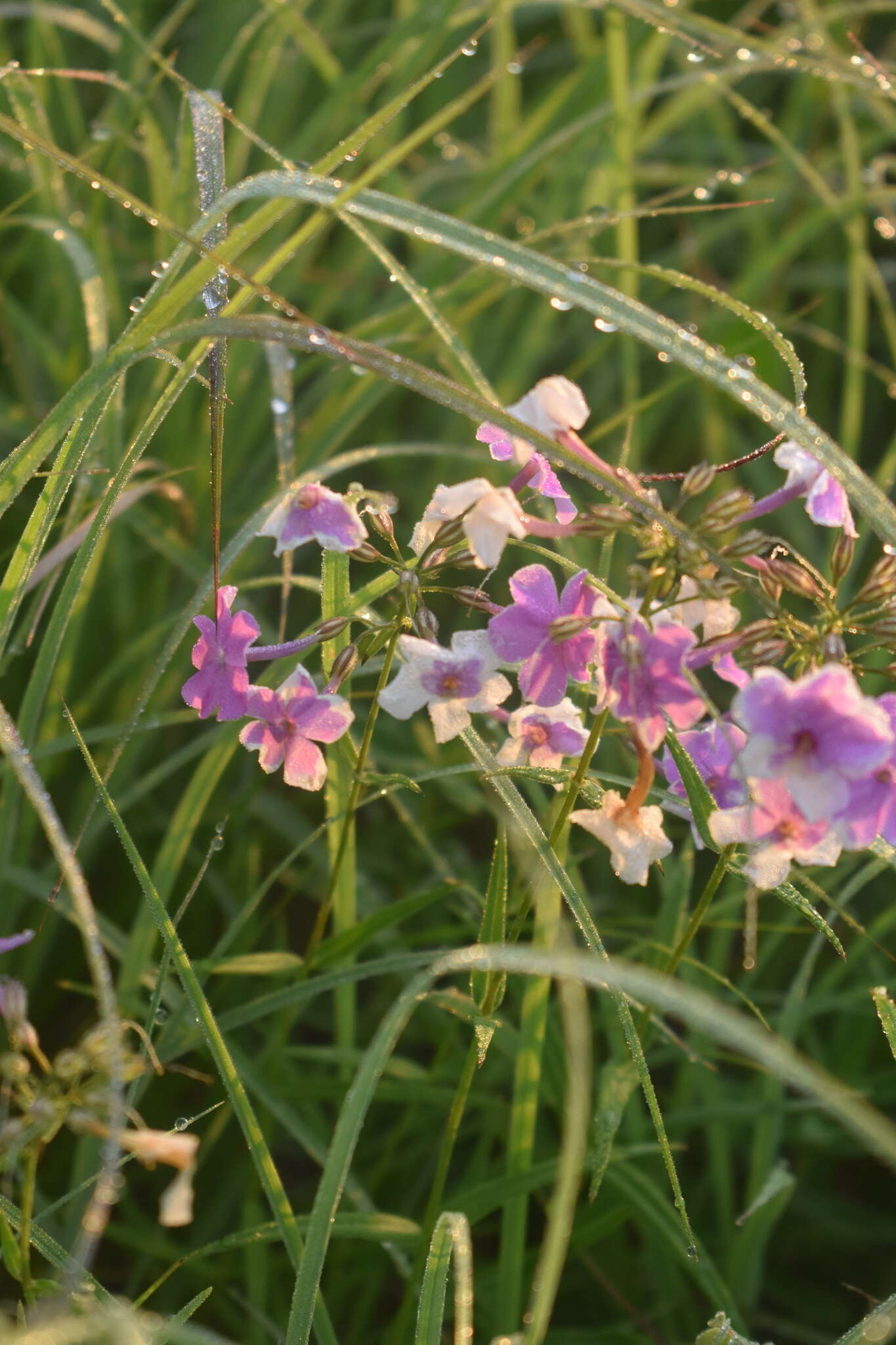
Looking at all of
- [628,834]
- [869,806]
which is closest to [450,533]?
[628,834]

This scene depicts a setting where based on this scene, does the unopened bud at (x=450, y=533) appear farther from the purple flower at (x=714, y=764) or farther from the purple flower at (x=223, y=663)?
the purple flower at (x=714, y=764)

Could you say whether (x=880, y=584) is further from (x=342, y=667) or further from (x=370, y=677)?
(x=370, y=677)

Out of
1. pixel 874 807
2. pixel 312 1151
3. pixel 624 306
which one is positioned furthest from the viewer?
pixel 312 1151

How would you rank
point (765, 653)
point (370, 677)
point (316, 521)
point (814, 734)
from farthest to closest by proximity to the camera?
point (370, 677), point (316, 521), point (765, 653), point (814, 734)

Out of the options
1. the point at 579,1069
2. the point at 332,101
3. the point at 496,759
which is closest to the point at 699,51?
the point at 332,101

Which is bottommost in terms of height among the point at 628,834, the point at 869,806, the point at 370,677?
the point at 370,677

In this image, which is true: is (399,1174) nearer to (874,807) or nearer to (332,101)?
(874,807)
